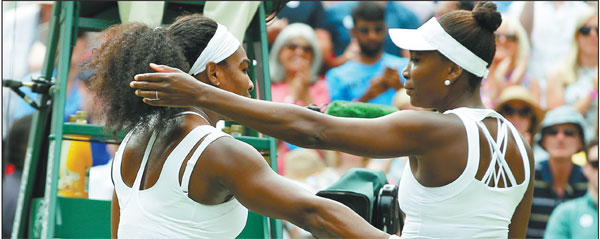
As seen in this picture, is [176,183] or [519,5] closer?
[176,183]

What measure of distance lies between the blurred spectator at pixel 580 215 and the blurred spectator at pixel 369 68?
1356mm

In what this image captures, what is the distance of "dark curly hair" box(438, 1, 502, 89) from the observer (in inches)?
101

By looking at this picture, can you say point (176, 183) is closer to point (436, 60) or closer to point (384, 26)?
point (436, 60)

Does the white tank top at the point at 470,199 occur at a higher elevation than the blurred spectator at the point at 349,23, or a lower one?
lower

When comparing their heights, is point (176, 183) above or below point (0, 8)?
below

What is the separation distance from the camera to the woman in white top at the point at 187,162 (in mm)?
2203

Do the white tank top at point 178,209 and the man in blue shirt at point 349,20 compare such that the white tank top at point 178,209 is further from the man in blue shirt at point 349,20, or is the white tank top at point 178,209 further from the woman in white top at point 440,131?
the man in blue shirt at point 349,20

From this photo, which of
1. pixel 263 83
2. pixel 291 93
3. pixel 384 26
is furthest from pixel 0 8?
pixel 384 26

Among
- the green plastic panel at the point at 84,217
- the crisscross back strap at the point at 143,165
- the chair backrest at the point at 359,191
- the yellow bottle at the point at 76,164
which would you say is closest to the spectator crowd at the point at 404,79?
the yellow bottle at the point at 76,164

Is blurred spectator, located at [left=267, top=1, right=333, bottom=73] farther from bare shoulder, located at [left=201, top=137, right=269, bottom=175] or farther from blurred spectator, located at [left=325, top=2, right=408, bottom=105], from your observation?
bare shoulder, located at [left=201, top=137, right=269, bottom=175]

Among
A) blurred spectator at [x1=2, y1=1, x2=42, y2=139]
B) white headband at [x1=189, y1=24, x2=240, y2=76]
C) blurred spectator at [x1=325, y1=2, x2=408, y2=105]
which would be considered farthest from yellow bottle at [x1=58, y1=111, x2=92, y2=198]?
blurred spectator at [x1=325, y1=2, x2=408, y2=105]

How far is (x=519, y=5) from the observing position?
222 inches

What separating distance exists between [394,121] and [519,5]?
3610mm

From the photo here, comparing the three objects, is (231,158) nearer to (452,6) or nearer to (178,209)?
(178,209)
